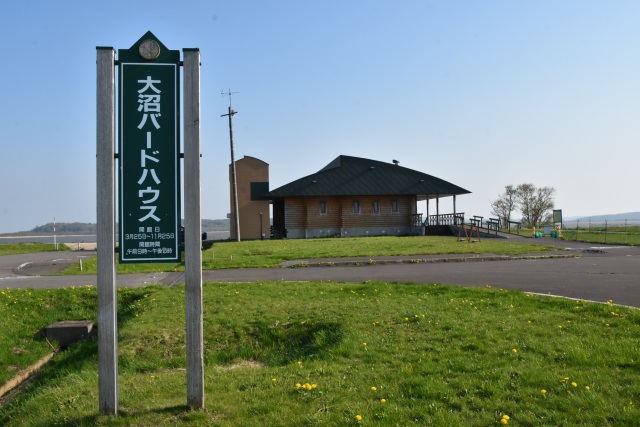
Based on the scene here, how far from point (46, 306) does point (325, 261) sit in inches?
440

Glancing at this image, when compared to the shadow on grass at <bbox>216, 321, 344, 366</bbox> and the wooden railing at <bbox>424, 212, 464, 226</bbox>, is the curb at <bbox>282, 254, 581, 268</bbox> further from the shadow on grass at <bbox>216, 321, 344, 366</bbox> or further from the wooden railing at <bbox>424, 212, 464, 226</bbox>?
the wooden railing at <bbox>424, 212, 464, 226</bbox>

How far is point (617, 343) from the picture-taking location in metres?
6.99

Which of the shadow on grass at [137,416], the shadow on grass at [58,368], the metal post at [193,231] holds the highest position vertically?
the metal post at [193,231]

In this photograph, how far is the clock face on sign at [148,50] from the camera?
19.2 feet

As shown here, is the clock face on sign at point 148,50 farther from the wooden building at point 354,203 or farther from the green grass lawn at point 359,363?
the wooden building at point 354,203

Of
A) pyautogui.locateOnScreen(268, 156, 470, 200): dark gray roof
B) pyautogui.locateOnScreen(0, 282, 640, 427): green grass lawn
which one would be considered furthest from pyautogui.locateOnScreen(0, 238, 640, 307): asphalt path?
pyautogui.locateOnScreen(268, 156, 470, 200): dark gray roof

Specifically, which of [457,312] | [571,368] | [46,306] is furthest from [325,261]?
[571,368]

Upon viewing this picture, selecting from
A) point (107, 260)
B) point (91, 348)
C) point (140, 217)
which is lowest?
point (91, 348)

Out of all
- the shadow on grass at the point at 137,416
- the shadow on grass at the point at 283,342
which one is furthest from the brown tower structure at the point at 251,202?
the shadow on grass at the point at 137,416

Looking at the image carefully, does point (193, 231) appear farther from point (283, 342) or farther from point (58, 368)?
point (58, 368)

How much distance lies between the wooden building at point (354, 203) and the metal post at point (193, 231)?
37.5m

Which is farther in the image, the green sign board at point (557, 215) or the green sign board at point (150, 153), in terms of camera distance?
the green sign board at point (557, 215)

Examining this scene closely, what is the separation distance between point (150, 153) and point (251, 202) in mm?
43791

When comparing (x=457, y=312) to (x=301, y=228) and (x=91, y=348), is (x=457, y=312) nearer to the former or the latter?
(x=91, y=348)
